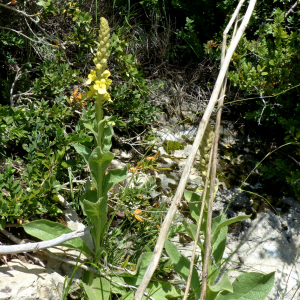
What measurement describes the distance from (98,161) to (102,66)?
1.33 ft

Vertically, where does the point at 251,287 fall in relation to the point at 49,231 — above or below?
below

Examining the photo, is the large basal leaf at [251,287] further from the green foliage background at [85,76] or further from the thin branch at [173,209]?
the green foliage background at [85,76]

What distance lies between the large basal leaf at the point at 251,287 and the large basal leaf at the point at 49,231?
0.70 meters

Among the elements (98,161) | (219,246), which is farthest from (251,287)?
→ (98,161)

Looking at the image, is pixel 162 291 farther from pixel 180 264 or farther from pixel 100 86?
pixel 100 86

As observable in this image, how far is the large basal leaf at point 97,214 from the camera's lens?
4.75 ft

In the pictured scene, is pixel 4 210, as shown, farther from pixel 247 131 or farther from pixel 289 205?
pixel 247 131

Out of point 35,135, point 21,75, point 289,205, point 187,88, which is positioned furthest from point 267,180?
point 21,75

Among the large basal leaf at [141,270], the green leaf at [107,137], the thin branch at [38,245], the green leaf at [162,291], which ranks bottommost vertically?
the green leaf at [162,291]

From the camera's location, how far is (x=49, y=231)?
1.59 metres

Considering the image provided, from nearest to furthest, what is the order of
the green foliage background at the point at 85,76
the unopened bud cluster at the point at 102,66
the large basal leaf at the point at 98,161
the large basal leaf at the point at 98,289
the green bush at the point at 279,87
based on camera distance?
the unopened bud cluster at the point at 102,66
the large basal leaf at the point at 98,161
the large basal leaf at the point at 98,289
the green foliage background at the point at 85,76
the green bush at the point at 279,87

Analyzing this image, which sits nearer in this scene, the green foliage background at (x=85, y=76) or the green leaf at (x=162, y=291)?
the green leaf at (x=162, y=291)

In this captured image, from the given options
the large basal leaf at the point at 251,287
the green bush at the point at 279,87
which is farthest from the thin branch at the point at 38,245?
the green bush at the point at 279,87

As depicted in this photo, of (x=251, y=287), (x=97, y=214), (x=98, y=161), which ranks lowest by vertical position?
(x=251, y=287)
